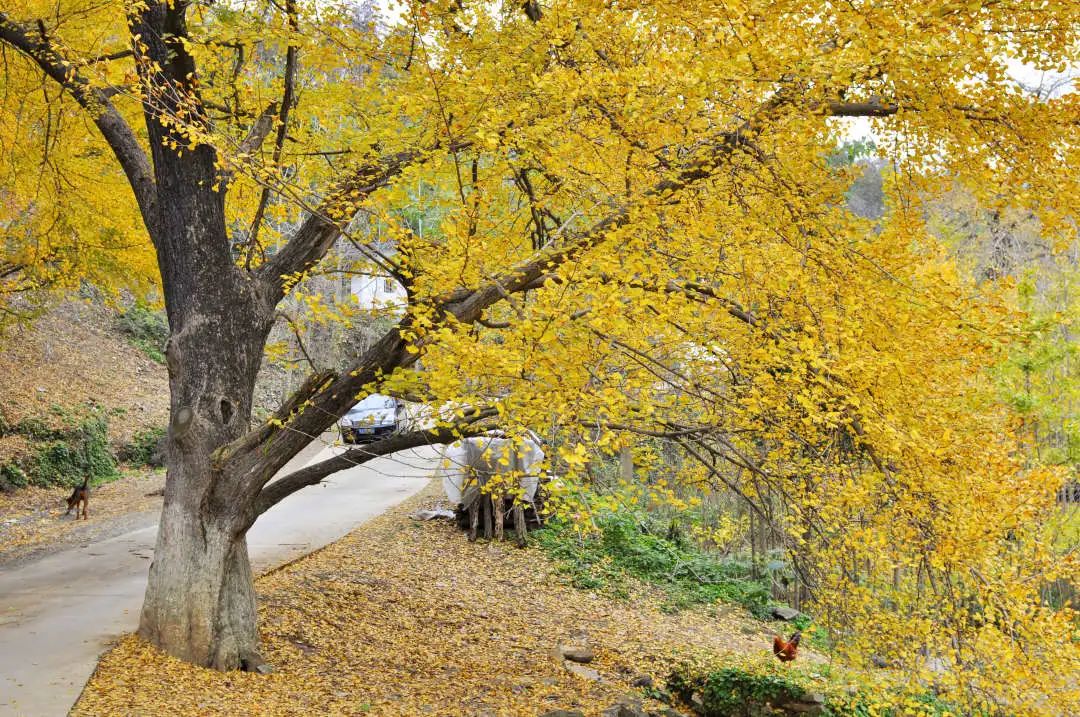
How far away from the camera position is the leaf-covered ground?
21.6ft

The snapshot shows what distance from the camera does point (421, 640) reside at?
9383 millimetres

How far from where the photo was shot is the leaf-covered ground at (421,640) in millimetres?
6586

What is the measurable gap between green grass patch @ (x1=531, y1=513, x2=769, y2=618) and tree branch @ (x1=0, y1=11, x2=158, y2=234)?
8492 millimetres

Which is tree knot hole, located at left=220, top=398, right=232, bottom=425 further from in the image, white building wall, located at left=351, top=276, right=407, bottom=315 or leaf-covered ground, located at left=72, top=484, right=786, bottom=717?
leaf-covered ground, located at left=72, top=484, right=786, bottom=717

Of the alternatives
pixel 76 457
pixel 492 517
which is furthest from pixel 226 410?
pixel 76 457

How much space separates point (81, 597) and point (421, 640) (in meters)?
3.81

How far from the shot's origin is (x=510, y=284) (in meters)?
5.80

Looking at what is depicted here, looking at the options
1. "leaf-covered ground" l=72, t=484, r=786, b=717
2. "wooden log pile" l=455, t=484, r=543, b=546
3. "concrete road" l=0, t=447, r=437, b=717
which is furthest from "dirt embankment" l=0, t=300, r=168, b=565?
"wooden log pile" l=455, t=484, r=543, b=546

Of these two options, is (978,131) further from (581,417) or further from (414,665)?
(414,665)

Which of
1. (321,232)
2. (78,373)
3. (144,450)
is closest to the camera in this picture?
(321,232)

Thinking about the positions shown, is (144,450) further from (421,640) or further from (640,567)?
(421,640)

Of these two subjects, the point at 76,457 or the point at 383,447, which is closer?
the point at 383,447

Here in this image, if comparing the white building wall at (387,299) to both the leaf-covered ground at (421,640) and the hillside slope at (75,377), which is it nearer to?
the leaf-covered ground at (421,640)

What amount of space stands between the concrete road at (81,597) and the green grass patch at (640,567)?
4.01m
